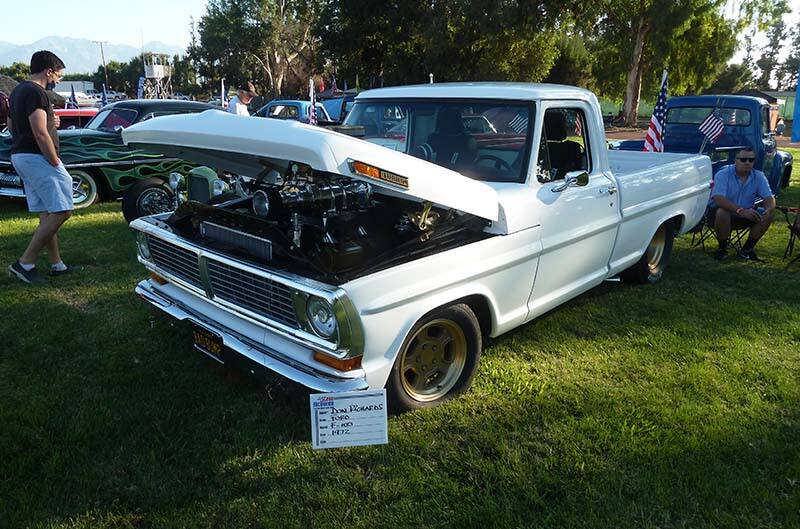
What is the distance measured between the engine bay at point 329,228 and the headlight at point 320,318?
0.40 ft

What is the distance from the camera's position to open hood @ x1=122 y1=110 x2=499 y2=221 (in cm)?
257

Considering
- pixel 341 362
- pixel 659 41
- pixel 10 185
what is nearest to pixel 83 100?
pixel 659 41

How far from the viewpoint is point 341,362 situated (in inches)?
106

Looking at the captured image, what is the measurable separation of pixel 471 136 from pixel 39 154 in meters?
3.83

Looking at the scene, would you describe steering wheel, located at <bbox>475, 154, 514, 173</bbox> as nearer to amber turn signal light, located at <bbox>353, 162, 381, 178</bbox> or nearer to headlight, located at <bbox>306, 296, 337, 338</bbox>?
amber turn signal light, located at <bbox>353, 162, 381, 178</bbox>

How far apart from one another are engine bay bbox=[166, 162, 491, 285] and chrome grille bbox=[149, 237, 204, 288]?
11 cm

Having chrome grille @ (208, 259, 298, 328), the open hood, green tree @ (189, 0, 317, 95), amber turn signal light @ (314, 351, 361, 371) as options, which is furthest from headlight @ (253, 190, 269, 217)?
green tree @ (189, 0, 317, 95)

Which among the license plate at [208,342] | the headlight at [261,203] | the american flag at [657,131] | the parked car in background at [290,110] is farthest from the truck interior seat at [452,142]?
the parked car in background at [290,110]

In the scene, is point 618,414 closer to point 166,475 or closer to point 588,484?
point 588,484

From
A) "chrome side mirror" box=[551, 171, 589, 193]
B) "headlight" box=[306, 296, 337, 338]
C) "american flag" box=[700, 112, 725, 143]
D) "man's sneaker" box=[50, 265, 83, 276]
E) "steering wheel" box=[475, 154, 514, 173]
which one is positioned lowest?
"man's sneaker" box=[50, 265, 83, 276]

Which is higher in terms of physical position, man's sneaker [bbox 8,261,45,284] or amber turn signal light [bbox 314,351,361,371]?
amber turn signal light [bbox 314,351,361,371]

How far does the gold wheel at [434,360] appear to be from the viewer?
3137 millimetres

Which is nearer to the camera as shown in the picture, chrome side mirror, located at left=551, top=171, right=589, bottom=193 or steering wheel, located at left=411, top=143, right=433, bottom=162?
chrome side mirror, located at left=551, top=171, right=589, bottom=193

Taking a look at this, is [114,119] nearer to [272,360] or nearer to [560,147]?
[560,147]
